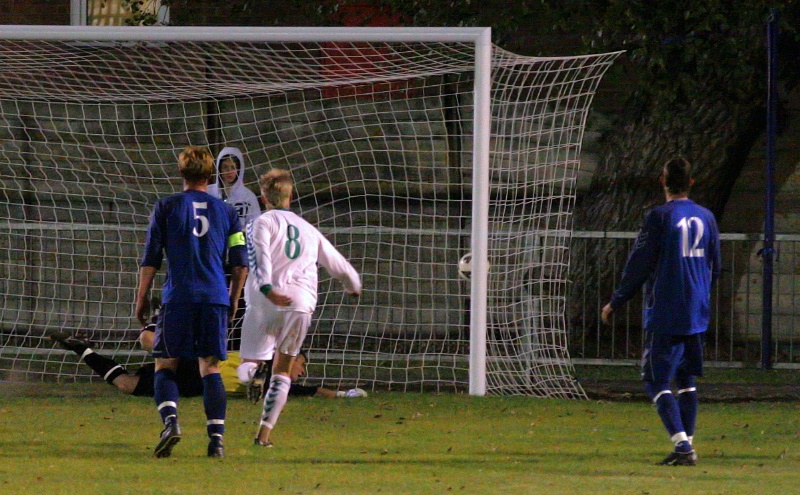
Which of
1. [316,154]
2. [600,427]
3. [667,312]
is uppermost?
[316,154]

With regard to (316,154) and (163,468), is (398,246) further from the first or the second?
(163,468)

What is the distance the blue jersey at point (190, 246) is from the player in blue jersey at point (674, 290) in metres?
2.09

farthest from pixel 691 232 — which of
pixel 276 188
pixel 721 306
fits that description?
pixel 721 306

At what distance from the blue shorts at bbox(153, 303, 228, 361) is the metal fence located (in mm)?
5687

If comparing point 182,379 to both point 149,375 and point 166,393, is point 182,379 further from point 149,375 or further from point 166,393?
point 166,393

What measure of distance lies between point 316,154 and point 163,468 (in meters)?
7.82

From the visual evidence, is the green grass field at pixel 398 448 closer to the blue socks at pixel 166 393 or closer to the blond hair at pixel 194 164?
the blue socks at pixel 166 393

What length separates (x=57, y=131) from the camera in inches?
527

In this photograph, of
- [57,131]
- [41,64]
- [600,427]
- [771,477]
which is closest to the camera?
[771,477]

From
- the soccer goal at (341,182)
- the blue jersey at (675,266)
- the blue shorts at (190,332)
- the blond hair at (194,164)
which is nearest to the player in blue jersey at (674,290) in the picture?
the blue jersey at (675,266)

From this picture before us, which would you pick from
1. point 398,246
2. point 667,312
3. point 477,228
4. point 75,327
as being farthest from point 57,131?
point 667,312

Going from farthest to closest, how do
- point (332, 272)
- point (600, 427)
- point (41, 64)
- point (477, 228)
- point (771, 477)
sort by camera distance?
1. point (41, 64)
2. point (477, 228)
3. point (600, 427)
4. point (332, 272)
5. point (771, 477)

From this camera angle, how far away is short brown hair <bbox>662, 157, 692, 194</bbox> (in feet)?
21.6

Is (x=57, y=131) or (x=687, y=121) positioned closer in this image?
(x=687, y=121)
